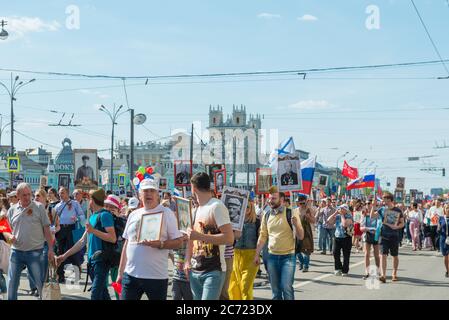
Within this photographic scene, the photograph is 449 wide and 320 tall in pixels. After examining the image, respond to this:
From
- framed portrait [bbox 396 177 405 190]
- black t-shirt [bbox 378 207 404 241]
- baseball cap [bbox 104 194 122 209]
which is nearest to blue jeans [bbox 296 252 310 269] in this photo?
black t-shirt [bbox 378 207 404 241]

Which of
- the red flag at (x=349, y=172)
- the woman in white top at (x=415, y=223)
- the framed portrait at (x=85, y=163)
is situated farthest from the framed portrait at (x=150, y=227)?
the red flag at (x=349, y=172)

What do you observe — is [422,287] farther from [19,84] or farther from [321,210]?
[19,84]

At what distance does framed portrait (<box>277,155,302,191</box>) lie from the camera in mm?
14352

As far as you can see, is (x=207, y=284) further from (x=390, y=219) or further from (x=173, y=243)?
(x=390, y=219)

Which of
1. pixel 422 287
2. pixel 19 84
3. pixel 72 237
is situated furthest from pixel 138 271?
pixel 19 84

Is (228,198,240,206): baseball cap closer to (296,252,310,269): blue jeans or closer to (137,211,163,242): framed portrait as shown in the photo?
(137,211,163,242): framed portrait

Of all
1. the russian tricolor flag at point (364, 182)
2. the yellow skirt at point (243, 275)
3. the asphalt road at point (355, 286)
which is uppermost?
the russian tricolor flag at point (364, 182)

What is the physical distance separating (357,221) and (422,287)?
687 cm

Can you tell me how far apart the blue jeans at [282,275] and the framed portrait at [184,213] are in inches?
97.3

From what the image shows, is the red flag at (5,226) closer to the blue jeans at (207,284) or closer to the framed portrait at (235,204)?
the framed portrait at (235,204)

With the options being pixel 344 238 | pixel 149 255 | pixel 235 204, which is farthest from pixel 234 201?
pixel 344 238

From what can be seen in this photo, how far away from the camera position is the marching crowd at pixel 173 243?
6.85m

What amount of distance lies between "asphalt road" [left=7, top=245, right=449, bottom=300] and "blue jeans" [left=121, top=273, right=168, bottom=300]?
15.9 ft

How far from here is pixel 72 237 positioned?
45.5 feet
